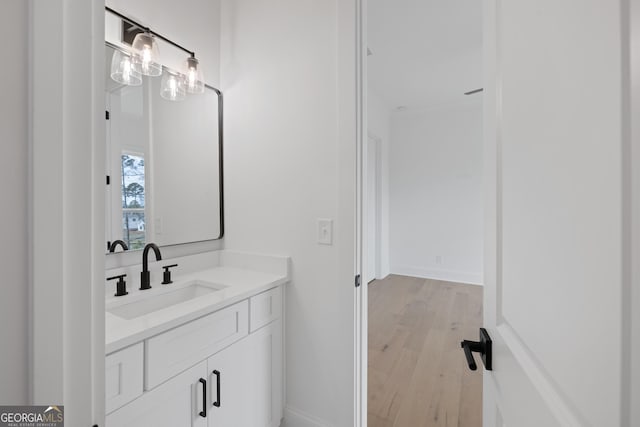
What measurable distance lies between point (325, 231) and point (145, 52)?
124cm

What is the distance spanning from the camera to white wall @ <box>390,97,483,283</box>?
13.4ft

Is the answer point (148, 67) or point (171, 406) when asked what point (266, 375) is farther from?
point (148, 67)

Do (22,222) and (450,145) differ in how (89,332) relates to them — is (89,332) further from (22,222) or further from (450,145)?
(450,145)

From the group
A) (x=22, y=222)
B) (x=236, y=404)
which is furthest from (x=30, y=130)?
(x=236, y=404)

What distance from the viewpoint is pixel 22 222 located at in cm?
33

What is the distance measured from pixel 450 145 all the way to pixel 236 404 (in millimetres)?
4364

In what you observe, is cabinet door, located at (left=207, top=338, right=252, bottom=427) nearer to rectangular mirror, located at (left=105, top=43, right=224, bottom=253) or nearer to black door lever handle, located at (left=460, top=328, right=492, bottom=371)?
rectangular mirror, located at (left=105, top=43, right=224, bottom=253)

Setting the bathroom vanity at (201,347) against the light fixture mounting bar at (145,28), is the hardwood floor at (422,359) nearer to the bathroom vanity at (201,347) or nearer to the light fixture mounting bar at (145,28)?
the bathroom vanity at (201,347)

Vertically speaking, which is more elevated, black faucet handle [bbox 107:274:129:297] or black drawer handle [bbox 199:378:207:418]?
black faucet handle [bbox 107:274:129:297]

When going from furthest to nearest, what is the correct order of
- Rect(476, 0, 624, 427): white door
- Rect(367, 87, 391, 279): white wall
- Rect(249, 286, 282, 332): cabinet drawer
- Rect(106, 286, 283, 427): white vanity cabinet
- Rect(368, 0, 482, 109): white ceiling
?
Rect(367, 87, 391, 279): white wall < Rect(368, 0, 482, 109): white ceiling < Rect(249, 286, 282, 332): cabinet drawer < Rect(106, 286, 283, 427): white vanity cabinet < Rect(476, 0, 624, 427): white door

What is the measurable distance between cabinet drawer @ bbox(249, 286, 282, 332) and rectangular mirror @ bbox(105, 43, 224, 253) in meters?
0.59

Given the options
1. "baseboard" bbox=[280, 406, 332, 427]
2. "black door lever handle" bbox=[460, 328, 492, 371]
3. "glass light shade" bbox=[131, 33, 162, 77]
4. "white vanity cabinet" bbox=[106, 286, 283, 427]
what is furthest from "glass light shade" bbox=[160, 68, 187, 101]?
"baseboard" bbox=[280, 406, 332, 427]

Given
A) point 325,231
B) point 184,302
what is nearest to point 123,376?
point 184,302

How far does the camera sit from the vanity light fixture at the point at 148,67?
4.14ft
